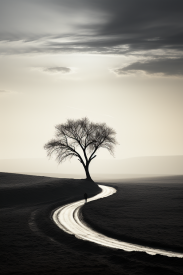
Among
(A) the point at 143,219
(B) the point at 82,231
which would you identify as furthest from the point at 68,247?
(A) the point at 143,219

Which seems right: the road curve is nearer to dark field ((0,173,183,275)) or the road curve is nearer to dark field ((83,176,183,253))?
dark field ((83,176,183,253))

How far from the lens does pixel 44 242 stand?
26.2 meters

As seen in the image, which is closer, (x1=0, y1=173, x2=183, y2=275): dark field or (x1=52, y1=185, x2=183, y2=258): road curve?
(x1=0, y1=173, x2=183, y2=275): dark field

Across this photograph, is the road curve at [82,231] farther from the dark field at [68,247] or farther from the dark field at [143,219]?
the dark field at [68,247]

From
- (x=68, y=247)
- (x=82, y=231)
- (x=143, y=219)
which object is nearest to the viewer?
(x=68, y=247)

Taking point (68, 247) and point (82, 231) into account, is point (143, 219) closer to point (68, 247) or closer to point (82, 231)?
point (82, 231)

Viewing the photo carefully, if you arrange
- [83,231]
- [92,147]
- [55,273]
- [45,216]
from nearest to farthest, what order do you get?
[55,273]
[83,231]
[45,216]
[92,147]

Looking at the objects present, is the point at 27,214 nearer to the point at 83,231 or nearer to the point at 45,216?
the point at 45,216

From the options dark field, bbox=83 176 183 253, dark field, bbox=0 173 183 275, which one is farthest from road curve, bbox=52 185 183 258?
dark field, bbox=0 173 183 275

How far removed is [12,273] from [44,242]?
765 cm

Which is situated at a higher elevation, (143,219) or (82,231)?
(143,219)

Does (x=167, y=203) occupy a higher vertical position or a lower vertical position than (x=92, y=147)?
lower

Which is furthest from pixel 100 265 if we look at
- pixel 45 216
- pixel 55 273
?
pixel 45 216

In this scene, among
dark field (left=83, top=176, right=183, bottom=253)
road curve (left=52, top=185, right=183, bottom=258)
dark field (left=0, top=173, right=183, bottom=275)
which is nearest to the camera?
dark field (left=0, top=173, right=183, bottom=275)
